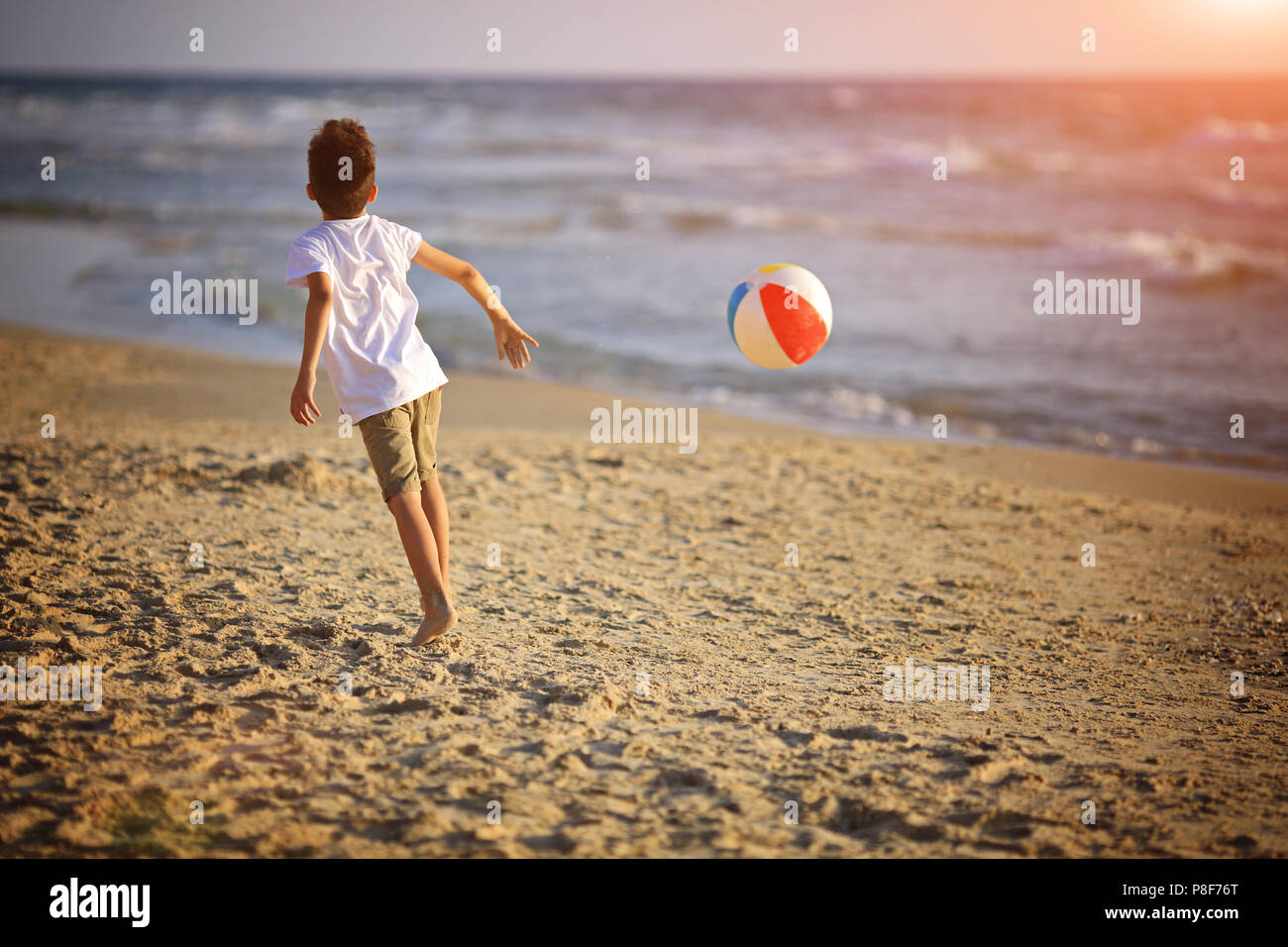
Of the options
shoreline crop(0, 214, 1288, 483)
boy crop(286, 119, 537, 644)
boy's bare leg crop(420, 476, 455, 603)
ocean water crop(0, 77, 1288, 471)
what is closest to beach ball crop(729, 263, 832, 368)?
boy crop(286, 119, 537, 644)

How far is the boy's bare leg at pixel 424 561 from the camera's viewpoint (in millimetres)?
3697

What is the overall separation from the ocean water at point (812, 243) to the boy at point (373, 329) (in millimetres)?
5187

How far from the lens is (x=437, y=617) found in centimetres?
381

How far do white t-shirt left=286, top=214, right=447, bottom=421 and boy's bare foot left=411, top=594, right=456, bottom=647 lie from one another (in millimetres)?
733

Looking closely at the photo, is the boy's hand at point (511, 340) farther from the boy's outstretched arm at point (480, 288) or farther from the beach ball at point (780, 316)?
the beach ball at point (780, 316)

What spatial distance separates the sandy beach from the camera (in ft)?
9.35

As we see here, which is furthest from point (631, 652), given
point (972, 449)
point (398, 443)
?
point (972, 449)

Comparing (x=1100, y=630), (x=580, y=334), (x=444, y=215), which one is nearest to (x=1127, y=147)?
(x=444, y=215)

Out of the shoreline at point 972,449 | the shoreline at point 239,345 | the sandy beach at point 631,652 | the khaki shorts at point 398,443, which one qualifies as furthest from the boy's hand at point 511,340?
the shoreline at point 239,345

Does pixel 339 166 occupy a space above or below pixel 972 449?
above

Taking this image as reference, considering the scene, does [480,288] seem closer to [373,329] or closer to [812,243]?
[373,329]

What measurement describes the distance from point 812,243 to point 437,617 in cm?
1413
